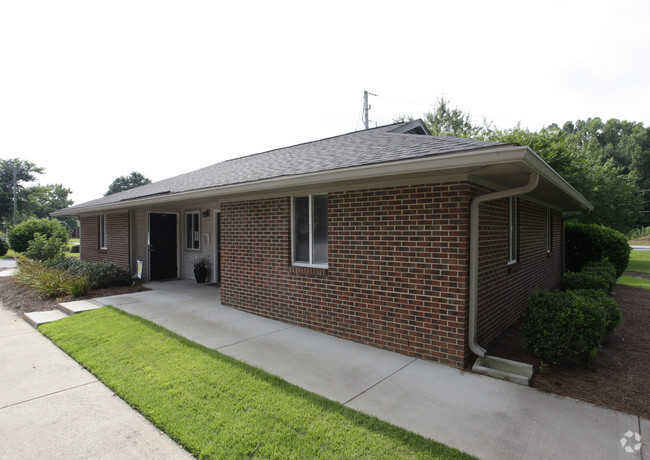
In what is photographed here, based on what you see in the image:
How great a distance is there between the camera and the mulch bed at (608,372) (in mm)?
3453

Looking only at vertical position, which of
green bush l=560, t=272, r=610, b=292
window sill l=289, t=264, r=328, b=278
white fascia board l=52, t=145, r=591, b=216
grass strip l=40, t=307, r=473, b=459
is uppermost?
white fascia board l=52, t=145, r=591, b=216

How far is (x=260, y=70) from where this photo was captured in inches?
348

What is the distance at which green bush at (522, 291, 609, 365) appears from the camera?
396 cm

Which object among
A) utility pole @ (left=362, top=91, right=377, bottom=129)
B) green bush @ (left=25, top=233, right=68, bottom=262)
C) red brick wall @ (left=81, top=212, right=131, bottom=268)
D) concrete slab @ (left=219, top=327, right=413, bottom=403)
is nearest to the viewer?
concrete slab @ (left=219, top=327, right=413, bottom=403)

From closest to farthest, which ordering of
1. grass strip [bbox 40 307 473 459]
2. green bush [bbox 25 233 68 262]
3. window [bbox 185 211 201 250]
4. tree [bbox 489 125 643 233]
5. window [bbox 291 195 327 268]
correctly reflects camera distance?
grass strip [bbox 40 307 473 459] → window [bbox 291 195 327 268] → window [bbox 185 211 201 250] → green bush [bbox 25 233 68 262] → tree [bbox 489 125 643 233]

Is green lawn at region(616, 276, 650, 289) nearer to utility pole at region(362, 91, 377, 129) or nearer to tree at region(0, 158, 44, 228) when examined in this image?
utility pole at region(362, 91, 377, 129)

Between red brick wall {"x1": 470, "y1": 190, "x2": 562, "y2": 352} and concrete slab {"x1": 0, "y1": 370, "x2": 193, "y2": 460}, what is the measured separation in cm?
411

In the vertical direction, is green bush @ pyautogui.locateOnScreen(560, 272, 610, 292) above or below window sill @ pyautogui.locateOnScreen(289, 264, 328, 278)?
below

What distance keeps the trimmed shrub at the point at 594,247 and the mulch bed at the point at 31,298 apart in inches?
600

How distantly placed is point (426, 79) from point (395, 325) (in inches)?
339

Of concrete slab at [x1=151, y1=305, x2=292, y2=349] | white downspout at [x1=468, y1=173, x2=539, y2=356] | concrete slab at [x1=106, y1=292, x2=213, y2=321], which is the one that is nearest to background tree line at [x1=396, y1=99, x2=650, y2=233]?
white downspout at [x1=468, y1=173, x2=539, y2=356]

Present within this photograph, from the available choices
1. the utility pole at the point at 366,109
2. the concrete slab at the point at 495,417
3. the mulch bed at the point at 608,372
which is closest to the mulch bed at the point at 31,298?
the concrete slab at the point at 495,417

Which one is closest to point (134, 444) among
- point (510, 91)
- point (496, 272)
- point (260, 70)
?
point (496, 272)

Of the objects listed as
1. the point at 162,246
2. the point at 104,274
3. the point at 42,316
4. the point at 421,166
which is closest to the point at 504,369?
the point at 421,166
